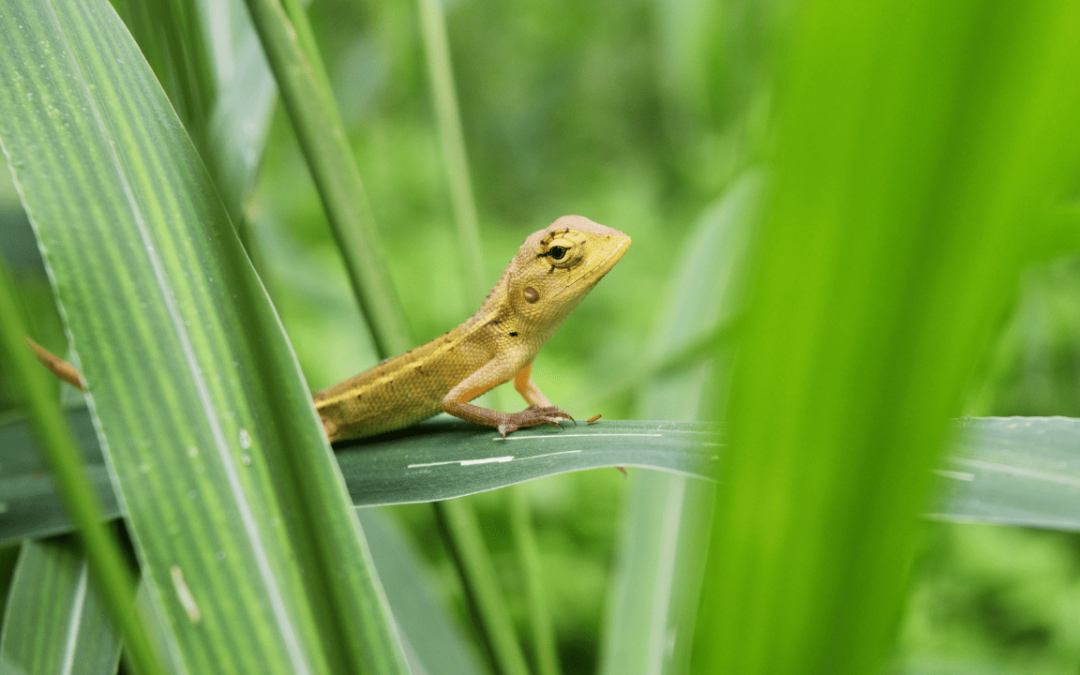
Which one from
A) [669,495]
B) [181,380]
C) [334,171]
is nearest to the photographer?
[181,380]

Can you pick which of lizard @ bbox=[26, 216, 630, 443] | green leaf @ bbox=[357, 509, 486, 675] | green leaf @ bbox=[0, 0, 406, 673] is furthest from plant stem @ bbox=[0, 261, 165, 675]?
lizard @ bbox=[26, 216, 630, 443]

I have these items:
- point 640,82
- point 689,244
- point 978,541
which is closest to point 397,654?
point 689,244

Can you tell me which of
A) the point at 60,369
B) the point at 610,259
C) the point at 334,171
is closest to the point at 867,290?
the point at 334,171

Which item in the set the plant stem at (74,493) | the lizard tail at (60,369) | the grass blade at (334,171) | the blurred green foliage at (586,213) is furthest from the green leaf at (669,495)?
the lizard tail at (60,369)

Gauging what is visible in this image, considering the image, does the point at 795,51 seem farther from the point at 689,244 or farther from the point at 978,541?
the point at 978,541

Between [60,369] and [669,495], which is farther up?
[60,369]

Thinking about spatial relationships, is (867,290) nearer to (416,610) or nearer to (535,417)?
(535,417)

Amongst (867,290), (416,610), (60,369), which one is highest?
(867,290)

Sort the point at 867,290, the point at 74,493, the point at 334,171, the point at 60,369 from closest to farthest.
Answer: the point at 867,290
the point at 74,493
the point at 334,171
the point at 60,369
